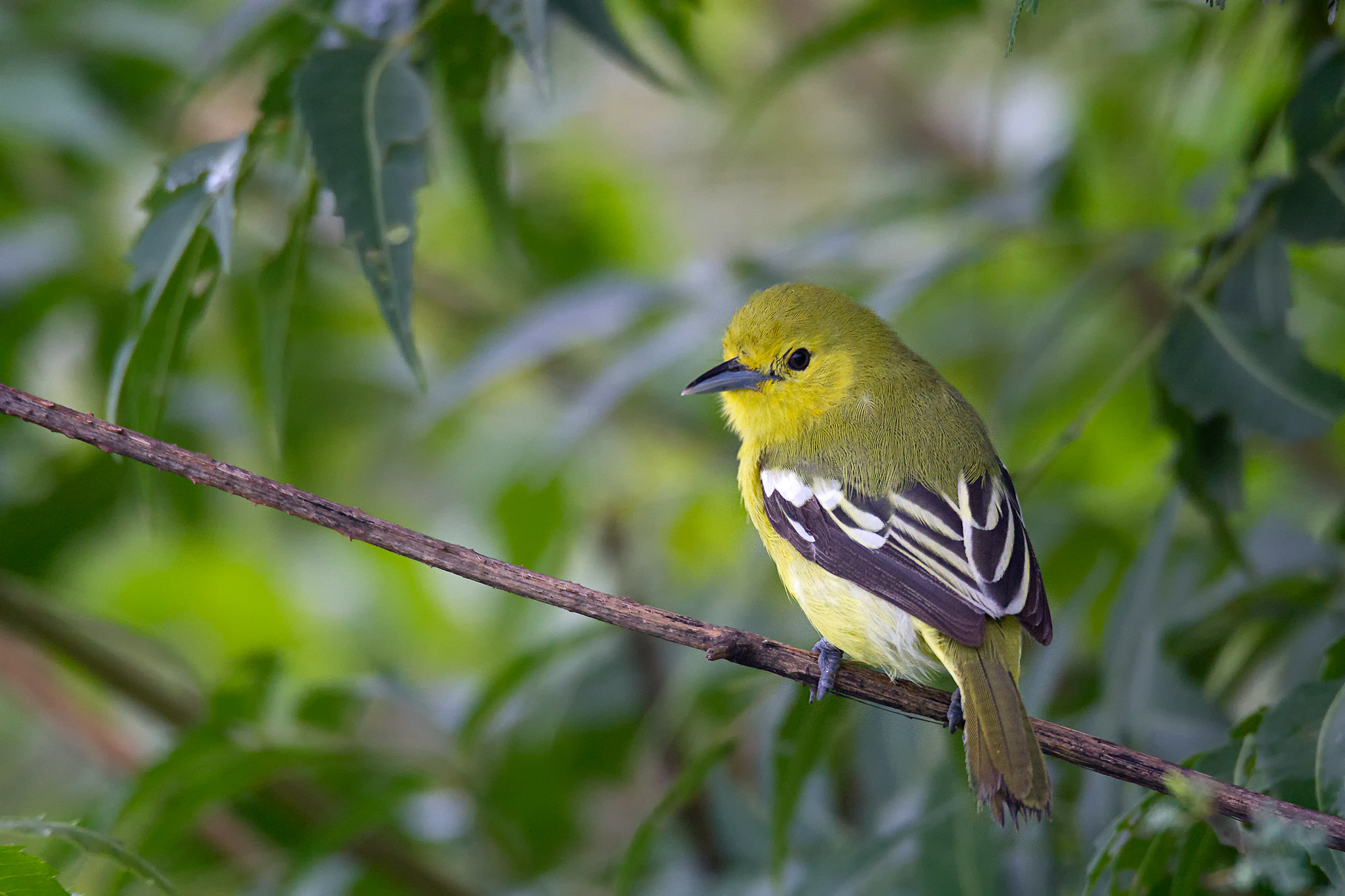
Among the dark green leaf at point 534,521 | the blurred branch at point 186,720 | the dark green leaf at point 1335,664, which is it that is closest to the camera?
the dark green leaf at point 1335,664

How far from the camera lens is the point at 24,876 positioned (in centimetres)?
145

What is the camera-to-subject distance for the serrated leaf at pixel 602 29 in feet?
6.68

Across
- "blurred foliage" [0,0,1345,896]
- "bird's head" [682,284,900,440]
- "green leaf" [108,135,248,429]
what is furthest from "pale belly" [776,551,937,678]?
"green leaf" [108,135,248,429]

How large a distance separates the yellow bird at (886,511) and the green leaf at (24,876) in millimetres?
1075

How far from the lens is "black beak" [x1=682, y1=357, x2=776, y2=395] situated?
8.63 ft

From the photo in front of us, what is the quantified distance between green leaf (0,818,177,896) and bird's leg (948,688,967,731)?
1245 millimetres

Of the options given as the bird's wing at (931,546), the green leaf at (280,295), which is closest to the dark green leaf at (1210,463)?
the bird's wing at (931,546)

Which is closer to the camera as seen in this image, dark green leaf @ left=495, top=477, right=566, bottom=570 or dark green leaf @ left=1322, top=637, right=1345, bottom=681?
dark green leaf @ left=1322, top=637, right=1345, bottom=681

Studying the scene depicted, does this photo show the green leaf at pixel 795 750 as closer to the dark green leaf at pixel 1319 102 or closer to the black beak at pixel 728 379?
the black beak at pixel 728 379

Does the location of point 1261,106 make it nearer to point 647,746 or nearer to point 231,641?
point 647,746

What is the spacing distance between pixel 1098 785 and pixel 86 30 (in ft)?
11.4

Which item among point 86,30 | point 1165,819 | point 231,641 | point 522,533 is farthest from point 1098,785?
point 86,30

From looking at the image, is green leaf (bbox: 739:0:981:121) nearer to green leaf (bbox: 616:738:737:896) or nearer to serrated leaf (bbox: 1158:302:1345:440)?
serrated leaf (bbox: 1158:302:1345:440)

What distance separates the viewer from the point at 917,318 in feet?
13.2
